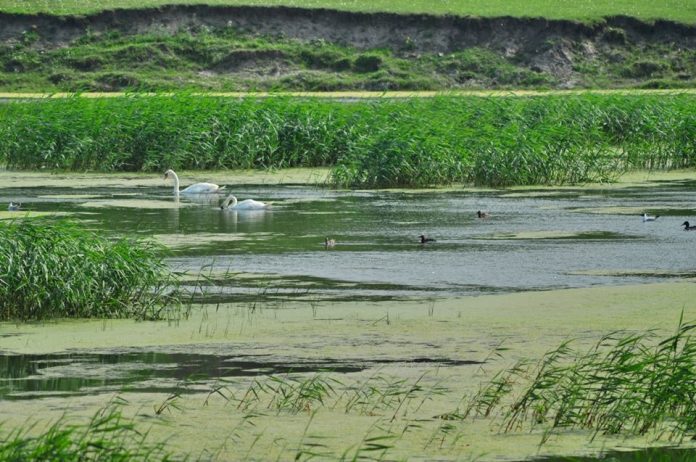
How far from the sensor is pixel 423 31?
50656 mm

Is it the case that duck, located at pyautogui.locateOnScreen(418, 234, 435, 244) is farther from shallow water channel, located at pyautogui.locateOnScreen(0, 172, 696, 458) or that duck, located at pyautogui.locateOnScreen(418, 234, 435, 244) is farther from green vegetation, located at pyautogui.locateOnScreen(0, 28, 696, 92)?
green vegetation, located at pyautogui.locateOnScreen(0, 28, 696, 92)

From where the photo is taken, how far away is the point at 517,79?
47062 mm

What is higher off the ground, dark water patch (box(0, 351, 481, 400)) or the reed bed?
dark water patch (box(0, 351, 481, 400))

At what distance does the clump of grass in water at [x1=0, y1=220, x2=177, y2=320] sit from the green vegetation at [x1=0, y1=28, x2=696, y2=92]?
33.6 m

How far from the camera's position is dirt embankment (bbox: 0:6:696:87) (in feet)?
161

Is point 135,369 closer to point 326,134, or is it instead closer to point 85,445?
point 85,445

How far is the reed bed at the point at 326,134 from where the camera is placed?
22328 mm

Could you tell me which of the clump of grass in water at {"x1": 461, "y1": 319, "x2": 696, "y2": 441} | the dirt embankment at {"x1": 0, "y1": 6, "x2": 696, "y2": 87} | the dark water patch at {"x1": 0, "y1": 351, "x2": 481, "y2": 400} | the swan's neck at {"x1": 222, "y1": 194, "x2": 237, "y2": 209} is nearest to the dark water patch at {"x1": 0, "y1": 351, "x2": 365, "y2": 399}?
the dark water patch at {"x1": 0, "y1": 351, "x2": 481, "y2": 400}

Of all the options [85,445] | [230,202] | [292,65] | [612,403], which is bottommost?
[292,65]

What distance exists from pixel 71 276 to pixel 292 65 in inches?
1461

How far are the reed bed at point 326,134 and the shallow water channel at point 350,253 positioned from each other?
2.76 feet

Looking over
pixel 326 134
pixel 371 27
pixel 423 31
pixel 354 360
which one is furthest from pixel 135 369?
pixel 371 27

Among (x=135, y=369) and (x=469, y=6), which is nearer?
(x=135, y=369)

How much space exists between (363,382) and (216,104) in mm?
16400
